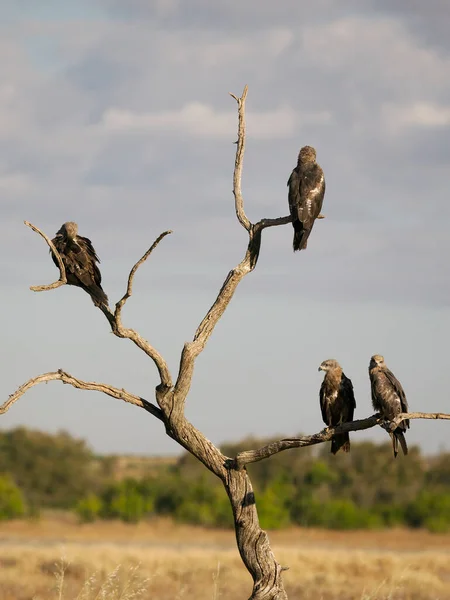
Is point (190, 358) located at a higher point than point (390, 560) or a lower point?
higher

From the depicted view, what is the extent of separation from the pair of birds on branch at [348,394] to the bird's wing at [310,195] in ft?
4.51

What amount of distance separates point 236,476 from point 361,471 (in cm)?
2169

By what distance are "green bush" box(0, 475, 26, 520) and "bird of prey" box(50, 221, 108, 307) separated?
66.8ft

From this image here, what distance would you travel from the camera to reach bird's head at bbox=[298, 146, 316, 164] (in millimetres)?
9367

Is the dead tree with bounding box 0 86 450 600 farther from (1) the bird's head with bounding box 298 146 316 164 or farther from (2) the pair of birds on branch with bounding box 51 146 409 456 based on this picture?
(1) the bird's head with bounding box 298 146 316 164

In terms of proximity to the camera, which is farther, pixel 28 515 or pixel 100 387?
pixel 28 515

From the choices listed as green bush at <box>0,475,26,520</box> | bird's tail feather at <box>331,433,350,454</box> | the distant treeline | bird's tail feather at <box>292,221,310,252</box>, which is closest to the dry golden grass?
bird's tail feather at <box>331,433,350,454</box>

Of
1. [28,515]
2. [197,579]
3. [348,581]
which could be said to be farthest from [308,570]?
[28,515]

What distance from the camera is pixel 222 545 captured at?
22125 millimetres

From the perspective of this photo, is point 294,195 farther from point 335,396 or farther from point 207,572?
point 207,572

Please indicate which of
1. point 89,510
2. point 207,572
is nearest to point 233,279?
point 207,572

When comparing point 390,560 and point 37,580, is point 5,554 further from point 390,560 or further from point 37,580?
point 390,560

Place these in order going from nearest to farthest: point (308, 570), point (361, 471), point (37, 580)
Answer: point (37, 580), point (308, 570), point (361, 471)

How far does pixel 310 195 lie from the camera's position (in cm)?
858
